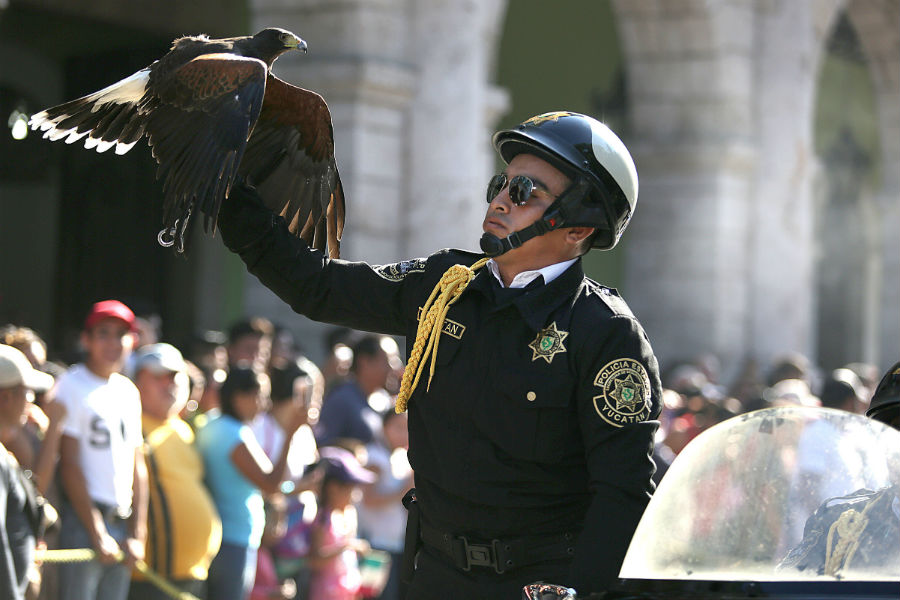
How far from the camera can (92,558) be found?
5820 mm

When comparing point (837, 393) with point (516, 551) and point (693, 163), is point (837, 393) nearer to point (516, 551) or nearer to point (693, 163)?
point (516, 551)

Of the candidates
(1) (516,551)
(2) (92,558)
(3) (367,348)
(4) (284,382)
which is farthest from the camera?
(3) (367,348)

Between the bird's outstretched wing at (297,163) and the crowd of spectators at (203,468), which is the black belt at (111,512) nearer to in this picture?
the crowd of spectators at (203,468)

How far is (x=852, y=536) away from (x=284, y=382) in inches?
178

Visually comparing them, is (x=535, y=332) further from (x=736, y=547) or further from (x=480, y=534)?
(x=736, y=547)

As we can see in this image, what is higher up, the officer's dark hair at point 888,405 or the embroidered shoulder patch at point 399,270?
the embroidered shoulder patch at point 399,270

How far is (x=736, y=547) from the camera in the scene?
101 inches

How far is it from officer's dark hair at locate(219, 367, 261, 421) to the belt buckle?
3.44 m

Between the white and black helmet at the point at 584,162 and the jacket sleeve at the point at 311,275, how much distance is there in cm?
44

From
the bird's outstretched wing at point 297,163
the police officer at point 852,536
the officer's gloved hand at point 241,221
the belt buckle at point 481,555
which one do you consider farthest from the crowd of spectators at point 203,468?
the police officer at point 852,536

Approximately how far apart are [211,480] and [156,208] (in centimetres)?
664

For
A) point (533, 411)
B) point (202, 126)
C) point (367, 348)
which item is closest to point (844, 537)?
point (533, 411)

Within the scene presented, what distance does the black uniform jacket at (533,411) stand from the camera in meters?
3.02

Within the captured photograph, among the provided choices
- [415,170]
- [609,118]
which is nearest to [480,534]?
[415,170]
